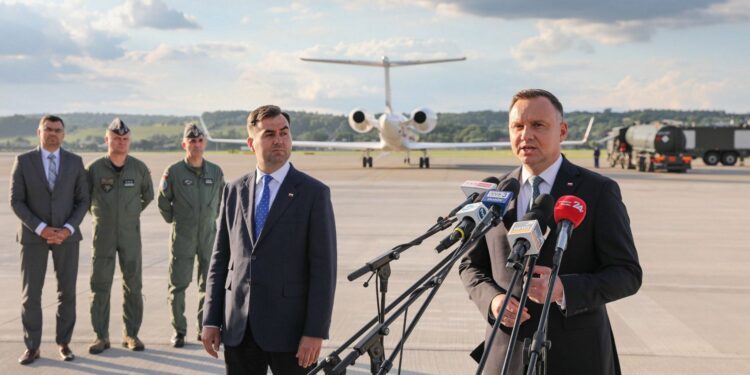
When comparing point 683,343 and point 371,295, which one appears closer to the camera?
point 683,343

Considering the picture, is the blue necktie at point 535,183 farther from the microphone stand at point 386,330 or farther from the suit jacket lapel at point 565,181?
the microphone stand at point 386,330

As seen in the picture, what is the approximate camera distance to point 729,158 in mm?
51750

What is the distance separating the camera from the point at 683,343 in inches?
273

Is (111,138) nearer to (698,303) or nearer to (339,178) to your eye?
(698,303)

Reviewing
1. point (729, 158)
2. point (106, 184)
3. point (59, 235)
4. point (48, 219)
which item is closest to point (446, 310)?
point (106, 184)

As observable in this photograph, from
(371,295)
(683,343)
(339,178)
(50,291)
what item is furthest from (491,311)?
(339,178)

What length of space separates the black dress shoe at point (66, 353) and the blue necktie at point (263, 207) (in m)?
3.37

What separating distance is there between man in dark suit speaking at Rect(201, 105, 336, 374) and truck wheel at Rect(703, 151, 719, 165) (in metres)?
53.3

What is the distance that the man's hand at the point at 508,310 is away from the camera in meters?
2.71

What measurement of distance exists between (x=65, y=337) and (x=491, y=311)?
4791 mm

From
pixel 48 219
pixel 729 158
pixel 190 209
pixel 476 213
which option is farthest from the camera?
pixel 729 158

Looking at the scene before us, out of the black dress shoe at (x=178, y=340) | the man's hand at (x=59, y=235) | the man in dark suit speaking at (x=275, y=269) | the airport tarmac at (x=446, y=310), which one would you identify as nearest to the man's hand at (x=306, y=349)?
the man in dark suit speaking at (x=275, y=269)

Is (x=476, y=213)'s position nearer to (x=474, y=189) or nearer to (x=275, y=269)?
(x=474, y=189)

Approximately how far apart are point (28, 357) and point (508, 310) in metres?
5.01
